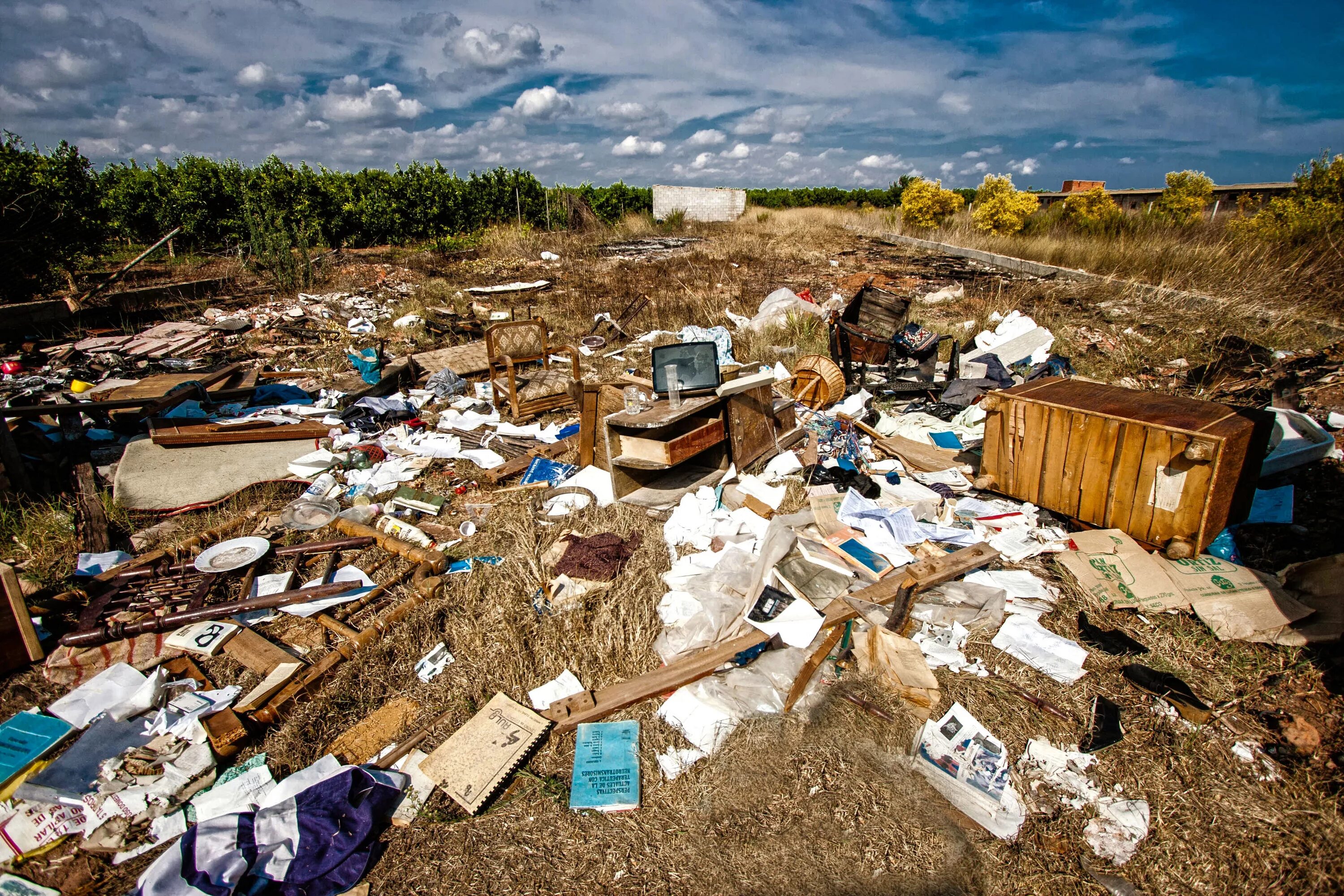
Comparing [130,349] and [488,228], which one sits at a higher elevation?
[488,228]

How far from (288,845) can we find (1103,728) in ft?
10.5

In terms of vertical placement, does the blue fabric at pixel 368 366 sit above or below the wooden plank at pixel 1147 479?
above

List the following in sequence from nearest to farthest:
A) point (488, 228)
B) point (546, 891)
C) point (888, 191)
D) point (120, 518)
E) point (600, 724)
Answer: point (546, 891), point (600, 724), point (120, 518), point (488, 228), point (888, 191)

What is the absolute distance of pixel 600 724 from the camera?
2.48 m

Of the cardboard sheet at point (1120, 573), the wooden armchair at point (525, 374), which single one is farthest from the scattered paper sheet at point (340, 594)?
the cardboard sheet at point (1120, 573)

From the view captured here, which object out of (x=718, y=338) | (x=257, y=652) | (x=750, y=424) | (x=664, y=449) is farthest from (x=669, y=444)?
(x=718, y=338)

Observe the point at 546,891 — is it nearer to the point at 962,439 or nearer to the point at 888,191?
the point at 962,439

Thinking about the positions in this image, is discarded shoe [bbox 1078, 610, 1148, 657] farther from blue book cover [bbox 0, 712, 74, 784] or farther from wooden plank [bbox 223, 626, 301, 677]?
blue book cover [bbox 0, 712, 74, 784]

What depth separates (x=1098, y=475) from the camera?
11.0 ft

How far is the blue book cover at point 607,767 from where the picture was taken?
7.13ft

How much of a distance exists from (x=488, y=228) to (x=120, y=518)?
17.7 metres

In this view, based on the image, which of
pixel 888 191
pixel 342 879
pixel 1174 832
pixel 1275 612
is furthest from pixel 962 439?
pixel 888 191

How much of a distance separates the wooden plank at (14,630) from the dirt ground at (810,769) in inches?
3.9

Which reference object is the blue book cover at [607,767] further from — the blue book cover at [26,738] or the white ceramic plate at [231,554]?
the white ceramic plate at [231,554]
